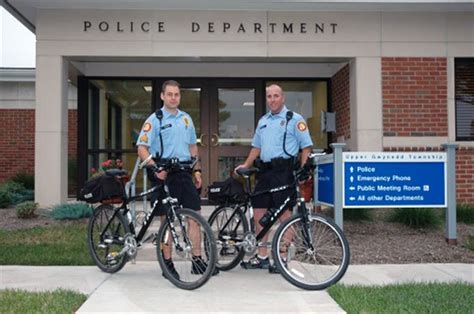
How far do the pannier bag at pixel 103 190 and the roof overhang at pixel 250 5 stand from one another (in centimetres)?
462

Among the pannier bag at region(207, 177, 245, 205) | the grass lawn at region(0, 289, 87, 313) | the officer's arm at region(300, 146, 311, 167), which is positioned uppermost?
the officer's arm at region(300, 146, 311, 167)

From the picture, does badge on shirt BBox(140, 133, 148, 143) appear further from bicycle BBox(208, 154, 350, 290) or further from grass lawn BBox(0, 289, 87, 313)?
grass lawn BBox(0, 289, 87, 313)

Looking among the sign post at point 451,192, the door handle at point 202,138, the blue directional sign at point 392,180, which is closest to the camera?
the blue directional sign at point 392,180

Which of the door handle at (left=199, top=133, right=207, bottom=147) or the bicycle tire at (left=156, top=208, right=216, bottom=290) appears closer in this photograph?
the bicycle tire at (left=156, top=208, right=216, bottom=290)

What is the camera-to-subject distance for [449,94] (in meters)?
9.62

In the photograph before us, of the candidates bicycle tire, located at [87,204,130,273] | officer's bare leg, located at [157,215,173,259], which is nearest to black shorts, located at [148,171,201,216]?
officer's bare leg, located at [157,215,173,259]

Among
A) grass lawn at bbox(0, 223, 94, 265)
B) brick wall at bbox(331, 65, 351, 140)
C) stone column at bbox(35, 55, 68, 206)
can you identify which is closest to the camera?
grass lawn at bbox(0, 223, 94, 265)

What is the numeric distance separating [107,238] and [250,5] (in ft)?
17.6

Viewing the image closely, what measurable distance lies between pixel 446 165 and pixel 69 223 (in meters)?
5.43

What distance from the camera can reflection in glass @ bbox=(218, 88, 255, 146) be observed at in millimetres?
11266

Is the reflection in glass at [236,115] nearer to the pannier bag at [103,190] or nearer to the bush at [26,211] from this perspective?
the bush at [26,211]

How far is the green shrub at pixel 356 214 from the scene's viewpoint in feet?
27.0

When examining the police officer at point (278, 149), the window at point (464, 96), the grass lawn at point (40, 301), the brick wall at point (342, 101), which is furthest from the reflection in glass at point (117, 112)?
the grass lawn at point (40, 301)

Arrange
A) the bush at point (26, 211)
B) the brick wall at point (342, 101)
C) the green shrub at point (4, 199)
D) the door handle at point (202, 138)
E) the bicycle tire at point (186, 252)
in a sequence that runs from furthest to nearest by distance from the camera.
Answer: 1. the door handle at point (202, 138)
2. the green shrub at point (4, 199)
3. the brick wall at point (342, 101)
4. the bush at point (26, 211)
5. the bicycle tire at point (186, 252)
